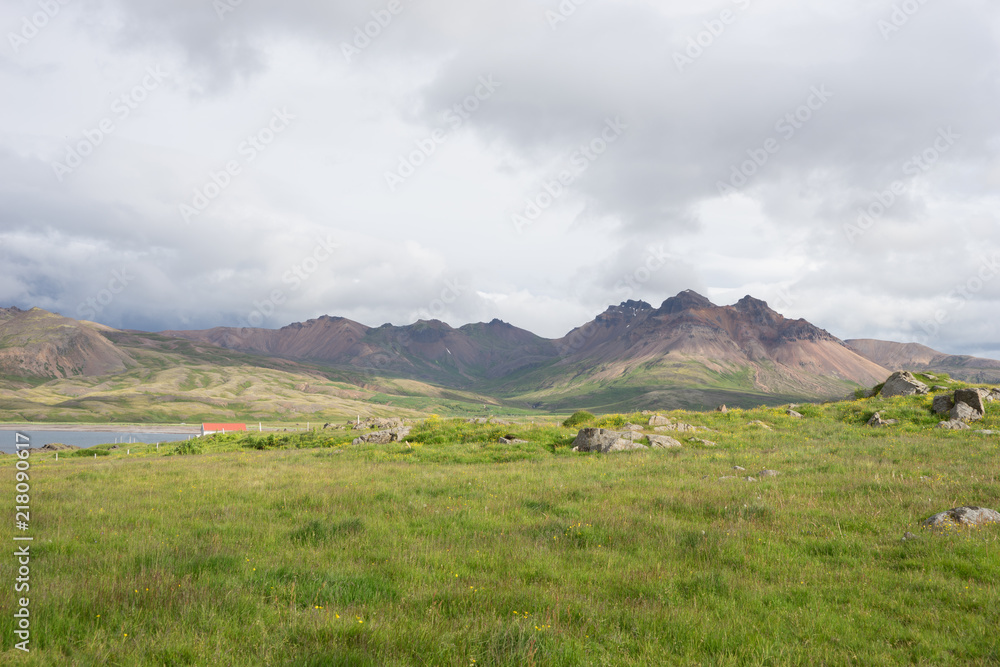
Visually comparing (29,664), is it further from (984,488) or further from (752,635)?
(984,488)

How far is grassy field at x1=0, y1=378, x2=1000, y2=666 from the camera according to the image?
5887 mm

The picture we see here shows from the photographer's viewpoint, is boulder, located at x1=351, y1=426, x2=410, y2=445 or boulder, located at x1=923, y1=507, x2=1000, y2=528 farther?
Answer: boulder, located at x1=351, y1=426, x2=410, y2=445

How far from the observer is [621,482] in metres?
17.2

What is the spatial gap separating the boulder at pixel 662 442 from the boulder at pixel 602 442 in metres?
0.83

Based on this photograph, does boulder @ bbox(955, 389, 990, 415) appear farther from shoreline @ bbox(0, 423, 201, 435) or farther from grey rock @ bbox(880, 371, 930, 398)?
shoreline @ bbox(0, 423, 201, 435)

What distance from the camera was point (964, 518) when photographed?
1045cm

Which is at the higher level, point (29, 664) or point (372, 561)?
point (29, 664)

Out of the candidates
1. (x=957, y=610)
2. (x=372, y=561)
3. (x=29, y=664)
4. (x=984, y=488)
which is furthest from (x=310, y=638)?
(x=984, y=488)

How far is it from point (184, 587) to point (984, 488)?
64.2ft

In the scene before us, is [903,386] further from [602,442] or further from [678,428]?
[602,442]

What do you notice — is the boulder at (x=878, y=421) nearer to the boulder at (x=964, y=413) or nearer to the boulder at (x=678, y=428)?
the boulder at (x=964, y=413)

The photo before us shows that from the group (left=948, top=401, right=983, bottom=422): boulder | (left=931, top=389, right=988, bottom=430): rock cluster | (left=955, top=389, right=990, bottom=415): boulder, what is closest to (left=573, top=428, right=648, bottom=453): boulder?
(left=931, top=389, right=988, bottom=430): rock cluster

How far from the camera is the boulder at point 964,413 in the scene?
28.5 meters

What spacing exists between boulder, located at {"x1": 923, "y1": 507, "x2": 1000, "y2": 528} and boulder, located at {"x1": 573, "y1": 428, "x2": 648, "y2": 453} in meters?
16.2
